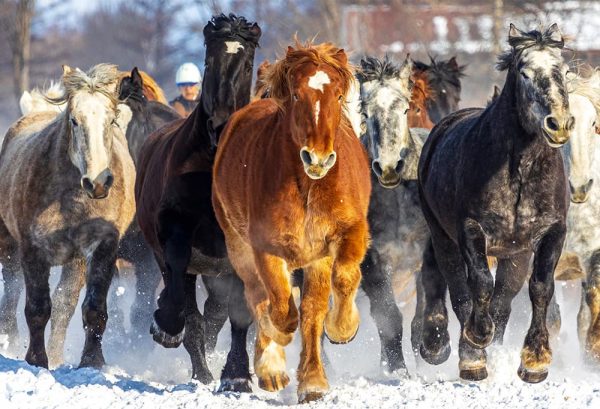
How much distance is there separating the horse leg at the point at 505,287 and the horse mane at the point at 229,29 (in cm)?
225

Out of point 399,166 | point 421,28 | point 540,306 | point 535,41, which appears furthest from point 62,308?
point 421,28

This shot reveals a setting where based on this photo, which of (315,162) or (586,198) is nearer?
(315,162)

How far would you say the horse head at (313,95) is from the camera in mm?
6055

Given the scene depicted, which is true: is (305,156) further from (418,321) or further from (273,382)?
(418,321)

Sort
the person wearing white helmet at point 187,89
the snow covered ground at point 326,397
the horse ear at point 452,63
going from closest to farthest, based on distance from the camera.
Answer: the snow covered ground at point 326,397
the horse ear at point 452,63
the person wearing white helmet at point 187,89

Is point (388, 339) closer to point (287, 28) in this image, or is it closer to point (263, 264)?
point (263, 264)

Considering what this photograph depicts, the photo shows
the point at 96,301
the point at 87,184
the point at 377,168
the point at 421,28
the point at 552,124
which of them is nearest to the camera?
the point at 552,124

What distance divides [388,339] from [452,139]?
1.40m

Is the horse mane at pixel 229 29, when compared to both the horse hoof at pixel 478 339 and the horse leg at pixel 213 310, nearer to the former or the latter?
the horse leg at pixel 213 310

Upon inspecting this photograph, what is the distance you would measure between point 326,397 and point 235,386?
1074 millimetres

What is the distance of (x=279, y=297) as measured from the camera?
21.1 feet

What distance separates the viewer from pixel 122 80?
10.8 m

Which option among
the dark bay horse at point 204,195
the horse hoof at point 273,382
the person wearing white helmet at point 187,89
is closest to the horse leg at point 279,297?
the horse hoof at point 273,382

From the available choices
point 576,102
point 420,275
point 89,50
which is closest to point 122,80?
point 420,275
